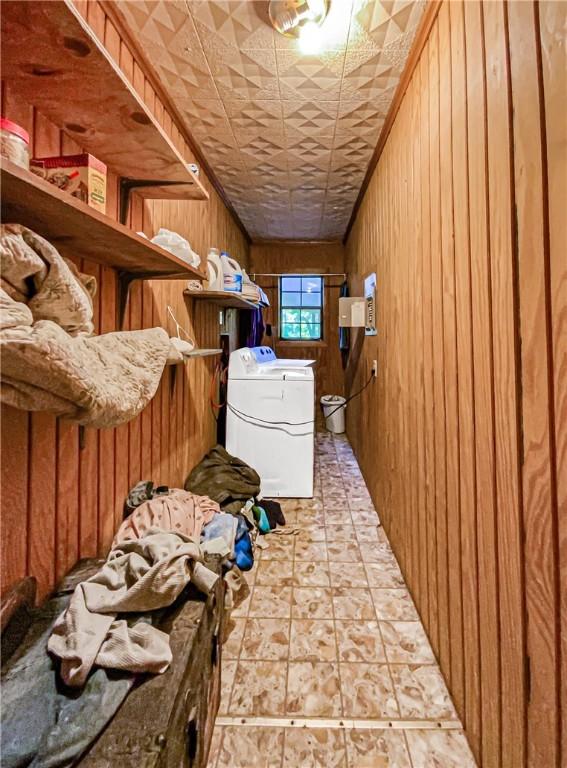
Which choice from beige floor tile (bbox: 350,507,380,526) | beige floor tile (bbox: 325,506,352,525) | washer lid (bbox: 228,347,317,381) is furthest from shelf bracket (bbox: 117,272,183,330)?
beige floor tile (bbox: 350,507,380,526)

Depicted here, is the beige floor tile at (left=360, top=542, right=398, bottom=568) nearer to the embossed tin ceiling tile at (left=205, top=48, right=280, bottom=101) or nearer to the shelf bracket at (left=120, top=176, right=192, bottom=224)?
the shelf bracket at (left=120, top=176, right=192, bottom=224)

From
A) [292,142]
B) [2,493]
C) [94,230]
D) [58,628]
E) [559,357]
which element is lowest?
[58,628]

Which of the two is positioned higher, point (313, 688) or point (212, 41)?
point (212, 41)

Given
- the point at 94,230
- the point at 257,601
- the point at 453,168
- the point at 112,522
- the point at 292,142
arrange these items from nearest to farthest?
the point at 94,230
the point at 453,168
the point at 112,522
the point at 257,601
the point at 292,142

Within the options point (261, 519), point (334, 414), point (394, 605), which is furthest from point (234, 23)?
point (334, 414)

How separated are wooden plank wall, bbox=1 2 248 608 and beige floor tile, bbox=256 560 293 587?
0.72 metres

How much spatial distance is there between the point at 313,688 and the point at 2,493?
1.24m

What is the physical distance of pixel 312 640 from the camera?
1506mm

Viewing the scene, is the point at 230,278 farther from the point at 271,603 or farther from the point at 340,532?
the point at 271,603

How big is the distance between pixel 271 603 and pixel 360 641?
1.45 ft

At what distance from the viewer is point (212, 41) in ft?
4.98

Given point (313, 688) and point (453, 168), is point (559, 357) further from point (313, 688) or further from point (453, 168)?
point (313, 688)

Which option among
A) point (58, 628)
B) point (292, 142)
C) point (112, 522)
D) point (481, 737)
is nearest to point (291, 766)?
point (481, 737)

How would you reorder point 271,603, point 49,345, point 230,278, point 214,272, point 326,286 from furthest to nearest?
point 326,286
point 230,278
point 214,272
point 271,603
point 49,345
